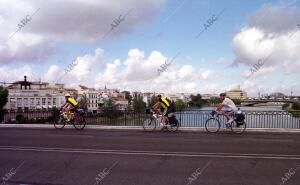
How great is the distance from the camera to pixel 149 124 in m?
16.1

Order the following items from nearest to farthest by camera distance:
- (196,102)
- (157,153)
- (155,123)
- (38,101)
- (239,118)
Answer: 1. (157,153)
2. (239,118)
3. (155,123)
4. (196,102)
5. (38,101)

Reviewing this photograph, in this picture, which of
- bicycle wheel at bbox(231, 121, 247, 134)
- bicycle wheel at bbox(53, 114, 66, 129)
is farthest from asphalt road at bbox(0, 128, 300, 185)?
bicycle wheel at bbox(53, 114, 66, 129)

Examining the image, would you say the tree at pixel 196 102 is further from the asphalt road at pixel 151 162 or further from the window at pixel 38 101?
the window at pixel 38 101

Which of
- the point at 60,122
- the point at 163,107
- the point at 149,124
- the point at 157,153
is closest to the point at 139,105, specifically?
the point at 60,122

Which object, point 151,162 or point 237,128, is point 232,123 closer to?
point 237,128

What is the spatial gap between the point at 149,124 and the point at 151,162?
796cm

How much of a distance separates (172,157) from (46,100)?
110 meters

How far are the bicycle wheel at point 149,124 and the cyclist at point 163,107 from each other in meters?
0.53

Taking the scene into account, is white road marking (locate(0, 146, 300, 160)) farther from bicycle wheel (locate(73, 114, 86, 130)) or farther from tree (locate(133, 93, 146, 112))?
tree (locate(133, 93, 146, 112))

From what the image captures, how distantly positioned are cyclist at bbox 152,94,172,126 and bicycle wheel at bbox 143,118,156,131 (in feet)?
1.73

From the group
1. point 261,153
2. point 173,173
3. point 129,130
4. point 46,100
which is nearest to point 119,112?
point 129,130

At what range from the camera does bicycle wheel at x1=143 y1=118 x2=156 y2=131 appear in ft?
52.5

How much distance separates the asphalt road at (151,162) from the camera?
6570mm

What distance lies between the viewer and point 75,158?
8.70 metres
